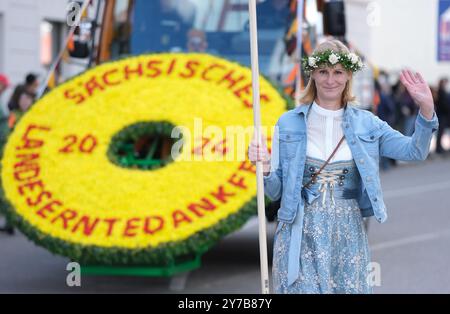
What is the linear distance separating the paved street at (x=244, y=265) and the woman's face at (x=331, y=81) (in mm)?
3619

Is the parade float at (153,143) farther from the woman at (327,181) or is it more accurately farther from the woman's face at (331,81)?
the woman's face at (331,81)

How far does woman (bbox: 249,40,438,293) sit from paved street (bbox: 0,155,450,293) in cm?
341

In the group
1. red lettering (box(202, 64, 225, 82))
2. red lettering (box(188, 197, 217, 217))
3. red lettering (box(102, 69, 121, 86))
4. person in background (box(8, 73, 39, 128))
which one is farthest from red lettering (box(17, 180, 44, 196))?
person in background (box(8, 73, 39, 128))

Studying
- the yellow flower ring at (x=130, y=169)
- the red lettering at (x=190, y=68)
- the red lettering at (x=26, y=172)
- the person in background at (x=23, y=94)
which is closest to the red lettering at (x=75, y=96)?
the yellow flower ring at (x=130, y=169)

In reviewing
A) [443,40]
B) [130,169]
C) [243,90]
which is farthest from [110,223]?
[443,40]

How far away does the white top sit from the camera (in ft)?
16.6

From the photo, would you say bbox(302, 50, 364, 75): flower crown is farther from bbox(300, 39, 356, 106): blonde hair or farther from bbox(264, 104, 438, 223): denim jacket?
bbox(264, 104, 438, 223): denim jacket

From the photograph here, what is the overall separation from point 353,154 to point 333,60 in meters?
0.46

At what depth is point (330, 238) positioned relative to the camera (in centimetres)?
505

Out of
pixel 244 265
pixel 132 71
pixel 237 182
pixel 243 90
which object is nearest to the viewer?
pixel 237 182

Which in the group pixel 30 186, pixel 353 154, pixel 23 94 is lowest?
pixel 23 94

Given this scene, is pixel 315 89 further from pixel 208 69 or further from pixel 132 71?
pixel 132 71

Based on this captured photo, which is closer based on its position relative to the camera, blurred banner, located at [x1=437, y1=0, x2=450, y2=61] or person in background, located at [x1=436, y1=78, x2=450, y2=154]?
person in background, located at [x1=436, y1=78, x2=450, y2=154]

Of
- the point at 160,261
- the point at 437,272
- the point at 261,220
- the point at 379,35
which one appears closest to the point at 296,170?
the point at 261,220
